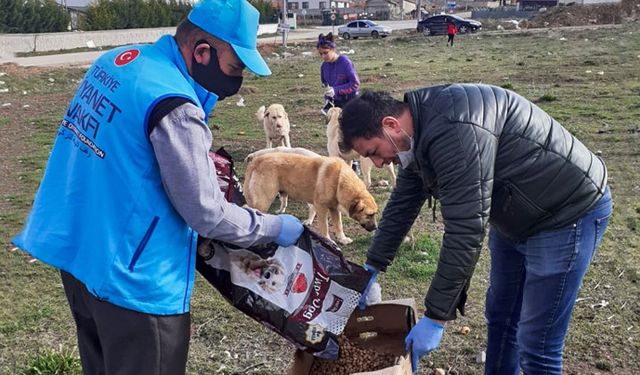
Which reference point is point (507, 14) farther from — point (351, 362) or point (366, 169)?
point (351, 362)

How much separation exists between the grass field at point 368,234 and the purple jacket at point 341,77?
1536 millimetres

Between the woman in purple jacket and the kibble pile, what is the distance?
5561 mm

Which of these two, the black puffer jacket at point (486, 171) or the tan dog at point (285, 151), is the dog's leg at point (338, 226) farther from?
the black puffer jacket at point (486, 171)

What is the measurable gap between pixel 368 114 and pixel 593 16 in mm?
47089

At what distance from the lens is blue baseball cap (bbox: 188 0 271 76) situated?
7.56 feet

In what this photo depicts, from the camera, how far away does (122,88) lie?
219cm

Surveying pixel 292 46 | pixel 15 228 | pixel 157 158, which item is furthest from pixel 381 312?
pixel 292 46

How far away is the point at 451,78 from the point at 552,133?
1600 centimetres

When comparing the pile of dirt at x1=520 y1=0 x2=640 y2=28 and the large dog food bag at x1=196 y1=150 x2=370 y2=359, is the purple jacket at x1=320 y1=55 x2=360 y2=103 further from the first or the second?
the pile of dirt at x1=520 y1=0 x2=640 y2=28

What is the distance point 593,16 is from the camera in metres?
44.0

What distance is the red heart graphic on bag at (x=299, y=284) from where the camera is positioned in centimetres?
284

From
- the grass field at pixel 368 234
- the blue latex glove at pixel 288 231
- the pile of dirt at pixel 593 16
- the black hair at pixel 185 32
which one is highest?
the pile of dirt at pixel 593 16

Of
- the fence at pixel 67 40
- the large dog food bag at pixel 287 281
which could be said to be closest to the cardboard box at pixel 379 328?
the large dog food bag at pixel 287 281

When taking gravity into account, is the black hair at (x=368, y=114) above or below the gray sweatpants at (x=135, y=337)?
above
